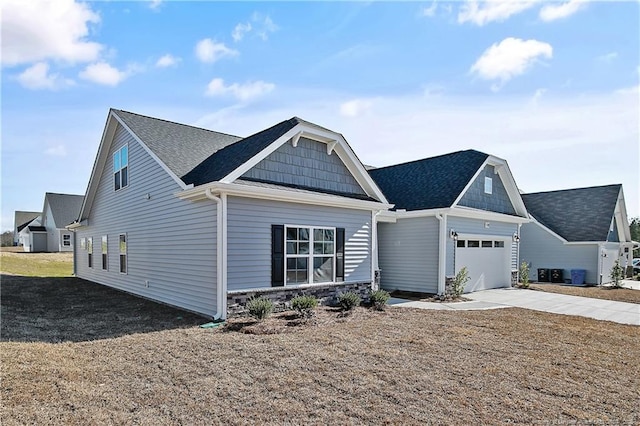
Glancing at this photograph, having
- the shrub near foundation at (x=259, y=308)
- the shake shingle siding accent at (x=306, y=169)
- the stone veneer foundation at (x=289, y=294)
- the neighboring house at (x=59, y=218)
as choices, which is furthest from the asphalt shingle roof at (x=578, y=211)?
the neighboring house at (x=59, y=218)

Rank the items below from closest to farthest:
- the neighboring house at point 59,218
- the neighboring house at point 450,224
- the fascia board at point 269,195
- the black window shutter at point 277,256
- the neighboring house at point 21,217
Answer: the fascia board at point 269,195, the black window shutter at point 277,256, the neighboring house at point 450,224, the neighboring house at point 59,218, the neighboring house at point 21,217

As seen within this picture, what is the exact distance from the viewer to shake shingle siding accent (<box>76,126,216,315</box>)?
8.85 meters

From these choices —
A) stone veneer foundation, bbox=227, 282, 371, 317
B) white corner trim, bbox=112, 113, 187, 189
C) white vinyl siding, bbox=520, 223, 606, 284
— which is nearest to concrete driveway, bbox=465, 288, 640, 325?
stone veneer foundation, bbox=227, 282, 371, 317

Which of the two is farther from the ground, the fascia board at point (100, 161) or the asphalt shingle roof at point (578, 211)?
the fascia board at point (100, 161)

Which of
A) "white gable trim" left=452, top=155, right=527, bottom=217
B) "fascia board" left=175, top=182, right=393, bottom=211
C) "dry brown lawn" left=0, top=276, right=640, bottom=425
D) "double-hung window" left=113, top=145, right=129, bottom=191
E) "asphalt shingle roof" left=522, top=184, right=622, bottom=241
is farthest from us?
"asphalt shingle roof" left=522, top=184, right=622, bottom=241

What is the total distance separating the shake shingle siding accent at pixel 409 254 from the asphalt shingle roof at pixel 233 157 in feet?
21.4

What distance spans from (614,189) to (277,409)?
2447cm

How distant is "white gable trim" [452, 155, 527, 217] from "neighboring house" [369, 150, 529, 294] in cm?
4

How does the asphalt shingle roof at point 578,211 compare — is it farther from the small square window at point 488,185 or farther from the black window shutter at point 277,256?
the black window shutter at point 277,256

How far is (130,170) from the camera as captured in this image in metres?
12.6

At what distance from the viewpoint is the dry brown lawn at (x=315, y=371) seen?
3855mm

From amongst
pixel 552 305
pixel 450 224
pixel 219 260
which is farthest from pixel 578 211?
pixel 219 260

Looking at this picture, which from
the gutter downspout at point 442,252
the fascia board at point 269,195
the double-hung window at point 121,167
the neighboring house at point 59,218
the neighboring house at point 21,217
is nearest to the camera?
the fascia board at point 269,195

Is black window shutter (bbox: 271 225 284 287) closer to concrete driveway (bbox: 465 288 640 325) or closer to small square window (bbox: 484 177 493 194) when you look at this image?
concrete driveway (bbox: 465 288 640 325)
